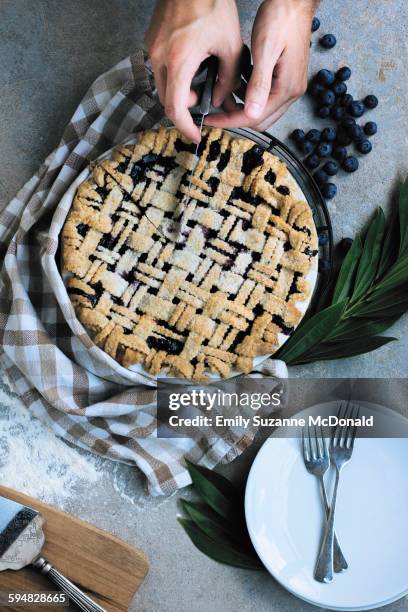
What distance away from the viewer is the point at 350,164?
1.36 meters

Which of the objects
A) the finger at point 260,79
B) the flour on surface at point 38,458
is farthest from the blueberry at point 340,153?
the flour on surface at point 38,458

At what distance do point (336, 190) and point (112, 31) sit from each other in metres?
0.59

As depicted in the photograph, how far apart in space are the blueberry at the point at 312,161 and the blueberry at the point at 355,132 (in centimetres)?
8

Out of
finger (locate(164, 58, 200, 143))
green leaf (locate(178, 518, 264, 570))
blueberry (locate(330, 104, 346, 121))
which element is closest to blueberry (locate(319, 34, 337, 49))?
blueberry (locate(330, 104, 346, 121))

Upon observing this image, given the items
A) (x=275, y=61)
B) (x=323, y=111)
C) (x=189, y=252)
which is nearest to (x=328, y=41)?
(x=323, y=111)

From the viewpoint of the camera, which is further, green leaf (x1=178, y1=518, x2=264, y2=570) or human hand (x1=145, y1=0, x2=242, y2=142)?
green leaf (x1=178, y1=518, x2=264, y2=570)

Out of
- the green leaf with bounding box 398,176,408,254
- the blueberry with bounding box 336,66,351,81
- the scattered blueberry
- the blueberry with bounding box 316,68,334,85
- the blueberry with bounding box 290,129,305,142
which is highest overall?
the scattered blueberry

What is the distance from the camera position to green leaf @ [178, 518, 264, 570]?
132 cm

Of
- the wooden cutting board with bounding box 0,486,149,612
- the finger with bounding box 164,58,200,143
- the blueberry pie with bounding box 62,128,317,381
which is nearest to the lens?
the finger with bounding box 164,58,200,143

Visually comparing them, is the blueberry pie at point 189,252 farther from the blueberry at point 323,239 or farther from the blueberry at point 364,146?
the blueberry at point 364,146

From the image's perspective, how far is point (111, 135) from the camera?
1.32m

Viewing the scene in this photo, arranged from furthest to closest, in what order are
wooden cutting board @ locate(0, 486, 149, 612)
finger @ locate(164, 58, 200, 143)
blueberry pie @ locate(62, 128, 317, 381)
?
1. wooden cutting board @ locate(0, 486, 149, 612)
2. blueberry pie @ locate(62, 128, 317, 381)
3. finger @ locate(164, 58, 200, 143)

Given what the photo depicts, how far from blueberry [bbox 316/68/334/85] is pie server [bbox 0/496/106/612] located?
1064mm

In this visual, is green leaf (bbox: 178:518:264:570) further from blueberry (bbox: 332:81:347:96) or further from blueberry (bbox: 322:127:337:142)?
blueberry (bbox: 332:81:347:96)
